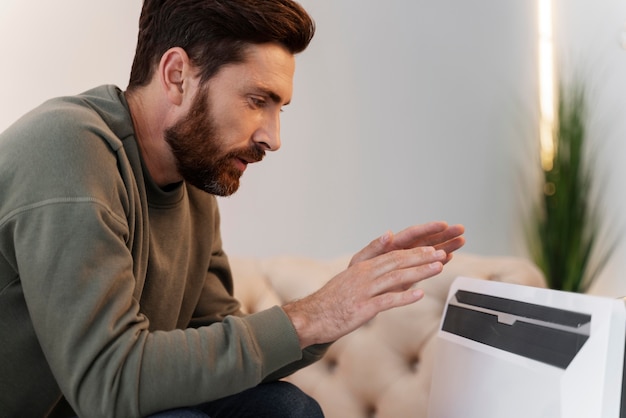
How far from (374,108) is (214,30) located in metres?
0.84

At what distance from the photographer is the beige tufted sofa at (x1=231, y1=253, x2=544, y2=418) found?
5.19ft

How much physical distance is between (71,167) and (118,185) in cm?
9

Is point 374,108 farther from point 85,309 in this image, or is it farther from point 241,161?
point 85,309

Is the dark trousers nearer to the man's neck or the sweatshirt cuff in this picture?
the sweatshirt cuff

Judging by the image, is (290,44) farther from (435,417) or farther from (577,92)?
(577,92)

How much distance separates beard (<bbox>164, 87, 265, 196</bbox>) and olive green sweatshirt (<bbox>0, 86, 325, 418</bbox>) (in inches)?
5.8

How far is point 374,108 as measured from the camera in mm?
1993

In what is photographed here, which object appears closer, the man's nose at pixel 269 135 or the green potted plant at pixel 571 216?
the man's nose at pixel 269 135

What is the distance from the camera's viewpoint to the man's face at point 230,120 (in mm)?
1241

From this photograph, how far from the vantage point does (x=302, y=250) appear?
1.92m

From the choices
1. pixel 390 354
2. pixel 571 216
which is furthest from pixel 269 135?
pixel 571 216

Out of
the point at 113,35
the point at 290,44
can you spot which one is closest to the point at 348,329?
the point at 290,44

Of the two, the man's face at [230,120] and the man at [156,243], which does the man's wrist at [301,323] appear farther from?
the man's face at [230,120]

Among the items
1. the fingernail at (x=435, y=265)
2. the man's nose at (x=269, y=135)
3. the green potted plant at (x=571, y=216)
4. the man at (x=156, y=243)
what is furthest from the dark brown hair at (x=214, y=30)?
the green potted plant at (x=571, y=216)
